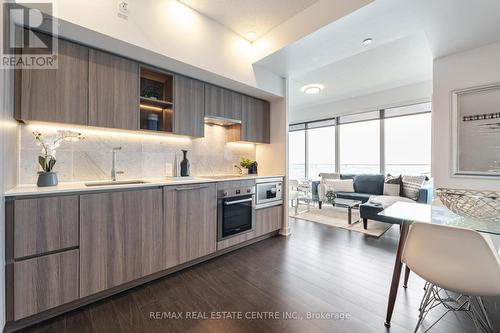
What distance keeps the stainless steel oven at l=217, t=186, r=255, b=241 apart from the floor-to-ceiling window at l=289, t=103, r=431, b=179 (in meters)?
3.95

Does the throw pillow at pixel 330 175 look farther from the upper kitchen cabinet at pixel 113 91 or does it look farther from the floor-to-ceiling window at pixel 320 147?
the upper kitchen cabinet at pixel 113 91

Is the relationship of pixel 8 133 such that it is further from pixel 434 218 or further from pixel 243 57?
pixel 434 218

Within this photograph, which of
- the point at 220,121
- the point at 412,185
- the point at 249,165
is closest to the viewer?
the point at 220,121

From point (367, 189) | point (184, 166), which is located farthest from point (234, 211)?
point (367, 189)

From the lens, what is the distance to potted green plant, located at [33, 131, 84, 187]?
1691 millimetres

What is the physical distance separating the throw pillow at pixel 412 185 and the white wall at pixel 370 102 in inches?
67.8

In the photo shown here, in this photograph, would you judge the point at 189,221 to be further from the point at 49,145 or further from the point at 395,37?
the point at 395,37

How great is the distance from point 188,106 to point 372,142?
15.8 ft

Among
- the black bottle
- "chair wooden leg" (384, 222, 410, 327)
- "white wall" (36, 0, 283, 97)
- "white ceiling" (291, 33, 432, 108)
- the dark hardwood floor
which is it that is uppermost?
"white ceiling" (291, 33, 432, 108)

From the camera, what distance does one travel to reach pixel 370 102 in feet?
16.8

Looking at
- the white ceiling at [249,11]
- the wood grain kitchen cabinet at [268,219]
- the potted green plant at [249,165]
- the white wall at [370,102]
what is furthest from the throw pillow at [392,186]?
the white ceiling at [249,11]

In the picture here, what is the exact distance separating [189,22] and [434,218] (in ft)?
9.67

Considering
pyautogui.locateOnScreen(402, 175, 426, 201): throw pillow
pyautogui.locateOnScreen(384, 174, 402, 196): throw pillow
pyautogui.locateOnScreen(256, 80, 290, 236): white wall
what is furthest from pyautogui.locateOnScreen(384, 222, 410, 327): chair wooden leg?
pyautogui.locateOnScreen(384, 174, 402, 196): throw pillow

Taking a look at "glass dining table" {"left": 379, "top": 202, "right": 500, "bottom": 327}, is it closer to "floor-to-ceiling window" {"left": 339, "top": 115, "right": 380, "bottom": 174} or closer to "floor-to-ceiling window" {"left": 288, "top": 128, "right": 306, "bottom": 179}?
"floor-to-ceiling window" {"left": 339, "top": 115, "right": 380, "bottom": 174}
